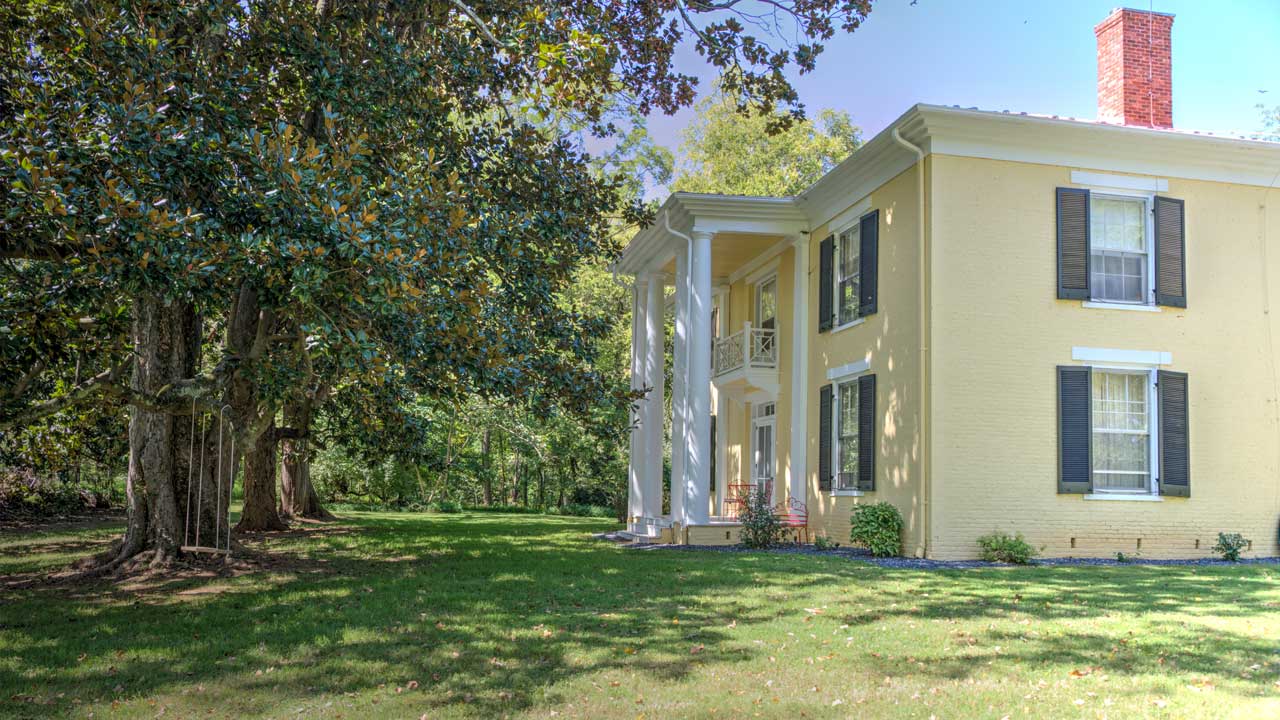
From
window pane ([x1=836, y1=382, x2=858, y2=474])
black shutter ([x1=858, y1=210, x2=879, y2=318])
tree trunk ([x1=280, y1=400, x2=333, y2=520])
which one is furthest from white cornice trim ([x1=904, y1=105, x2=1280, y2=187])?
tree trunk ([x1=280, y1=400, x2=333, y2=520])

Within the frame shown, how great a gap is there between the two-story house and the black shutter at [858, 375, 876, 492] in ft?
0.14

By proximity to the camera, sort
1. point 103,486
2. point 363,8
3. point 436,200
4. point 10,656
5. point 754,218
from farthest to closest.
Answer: point 103,486
point 754,218
point 363,8
point 436,200
point 10,656

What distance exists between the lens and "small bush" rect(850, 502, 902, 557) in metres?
13.6

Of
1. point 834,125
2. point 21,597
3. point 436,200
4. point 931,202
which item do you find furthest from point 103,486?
point 834,125

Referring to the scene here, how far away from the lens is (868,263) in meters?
15.2

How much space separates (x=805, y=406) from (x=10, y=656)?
1268cm

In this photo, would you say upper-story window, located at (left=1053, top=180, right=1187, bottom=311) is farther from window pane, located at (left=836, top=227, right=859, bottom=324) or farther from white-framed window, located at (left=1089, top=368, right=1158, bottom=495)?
window pane, located at (left=836, top=227, right=859, bottom=324)

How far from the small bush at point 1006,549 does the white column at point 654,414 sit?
23.2ft

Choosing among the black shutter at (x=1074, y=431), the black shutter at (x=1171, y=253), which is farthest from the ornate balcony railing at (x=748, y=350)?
the black shutter at (x=1171, y=253)

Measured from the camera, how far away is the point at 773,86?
13656mm

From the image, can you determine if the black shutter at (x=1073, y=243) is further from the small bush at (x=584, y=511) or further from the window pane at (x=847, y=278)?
the small bush at (x=584, y=511)

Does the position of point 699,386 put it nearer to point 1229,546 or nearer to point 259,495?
point 1229,546

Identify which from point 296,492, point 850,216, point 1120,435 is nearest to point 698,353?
point 850,216

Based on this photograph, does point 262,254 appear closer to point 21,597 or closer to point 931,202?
point 21,597
